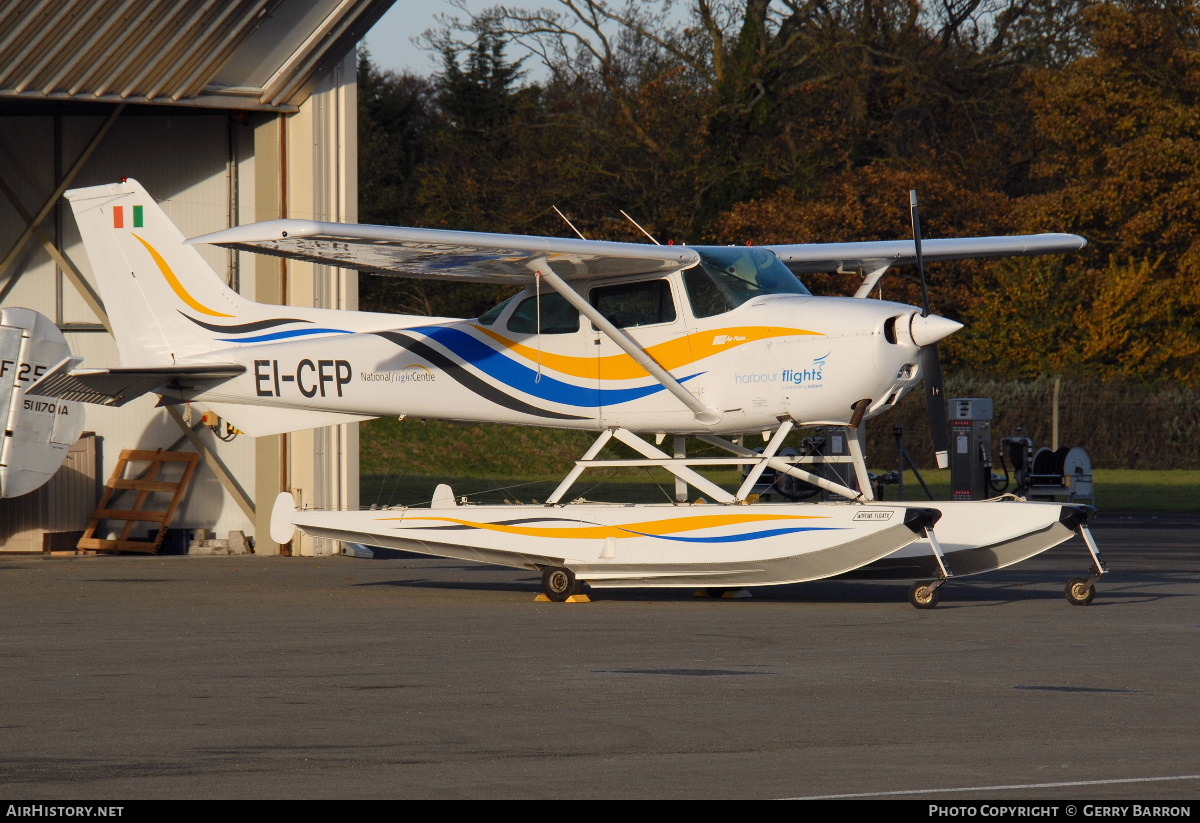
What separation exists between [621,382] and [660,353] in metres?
0.44

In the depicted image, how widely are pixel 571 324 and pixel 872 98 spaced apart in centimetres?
2649

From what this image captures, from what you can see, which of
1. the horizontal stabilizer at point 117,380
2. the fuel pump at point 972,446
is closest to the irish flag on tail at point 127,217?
the horizontal stabilizer at point 117,380

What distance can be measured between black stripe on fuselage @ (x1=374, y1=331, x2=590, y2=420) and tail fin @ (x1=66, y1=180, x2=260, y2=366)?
1.89 m

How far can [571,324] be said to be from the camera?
1249 centimetres

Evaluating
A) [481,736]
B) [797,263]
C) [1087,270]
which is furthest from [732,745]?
[1087,270]

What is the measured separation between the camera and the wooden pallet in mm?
18047

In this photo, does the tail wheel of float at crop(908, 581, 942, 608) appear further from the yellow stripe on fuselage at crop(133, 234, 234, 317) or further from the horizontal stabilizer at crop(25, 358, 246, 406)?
the yellow stripe on fuselage at crop(133, 234, 234, 317)

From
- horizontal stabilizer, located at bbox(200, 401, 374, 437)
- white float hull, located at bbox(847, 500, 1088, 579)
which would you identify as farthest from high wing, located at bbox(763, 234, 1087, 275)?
horizontal stabilizer, located at bbox(200, 401, 374, 437)

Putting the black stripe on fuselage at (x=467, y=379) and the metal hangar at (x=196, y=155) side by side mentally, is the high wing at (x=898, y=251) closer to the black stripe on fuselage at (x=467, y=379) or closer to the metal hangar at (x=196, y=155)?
the black stripe on fuselage at (x=467, y=379)

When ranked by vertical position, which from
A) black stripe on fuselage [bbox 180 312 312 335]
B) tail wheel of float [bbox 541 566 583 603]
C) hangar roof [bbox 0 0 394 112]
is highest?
hangar roof [bbox 0 0 394 112]

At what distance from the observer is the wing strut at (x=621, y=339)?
11.7 m

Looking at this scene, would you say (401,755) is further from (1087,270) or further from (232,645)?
(1087,270)

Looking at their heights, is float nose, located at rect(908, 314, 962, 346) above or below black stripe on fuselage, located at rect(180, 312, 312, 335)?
below
